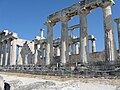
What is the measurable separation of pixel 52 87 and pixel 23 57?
44351mm

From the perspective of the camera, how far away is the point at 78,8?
91.8ft

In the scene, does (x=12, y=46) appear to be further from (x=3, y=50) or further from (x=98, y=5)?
(x=98, y=5)

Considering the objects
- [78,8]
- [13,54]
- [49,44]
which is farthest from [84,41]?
[13,54]

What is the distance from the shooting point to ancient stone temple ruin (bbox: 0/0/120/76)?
2350cm

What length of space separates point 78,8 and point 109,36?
7.16m

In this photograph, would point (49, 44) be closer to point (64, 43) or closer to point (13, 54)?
point (64, 43)

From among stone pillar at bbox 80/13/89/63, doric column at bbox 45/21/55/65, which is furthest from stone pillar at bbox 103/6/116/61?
doric column at bbox 45/21/55/65

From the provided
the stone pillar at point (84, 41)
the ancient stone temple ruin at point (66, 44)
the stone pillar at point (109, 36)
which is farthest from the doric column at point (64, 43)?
the stone pillar at point (109, 36)

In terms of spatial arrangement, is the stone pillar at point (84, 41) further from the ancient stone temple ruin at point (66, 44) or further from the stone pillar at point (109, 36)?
the stone pillar at point (109, 36)

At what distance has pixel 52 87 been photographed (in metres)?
7.30

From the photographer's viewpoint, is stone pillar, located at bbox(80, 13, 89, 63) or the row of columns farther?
stone pillar, located at bbox(80, 13, 89, 63)

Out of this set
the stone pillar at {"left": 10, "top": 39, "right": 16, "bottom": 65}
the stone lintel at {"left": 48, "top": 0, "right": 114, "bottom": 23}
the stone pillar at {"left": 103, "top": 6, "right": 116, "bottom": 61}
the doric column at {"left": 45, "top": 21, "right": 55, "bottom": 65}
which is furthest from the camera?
the stone pillar at {"left": 10, "top": 39, "right": 16, "bottom": 65}

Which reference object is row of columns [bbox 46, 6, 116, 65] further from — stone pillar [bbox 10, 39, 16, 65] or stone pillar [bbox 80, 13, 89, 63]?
stone pillar [bbox 10, 39, 16, 65]

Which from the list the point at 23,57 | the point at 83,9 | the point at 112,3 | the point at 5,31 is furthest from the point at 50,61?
the point at 23,57
